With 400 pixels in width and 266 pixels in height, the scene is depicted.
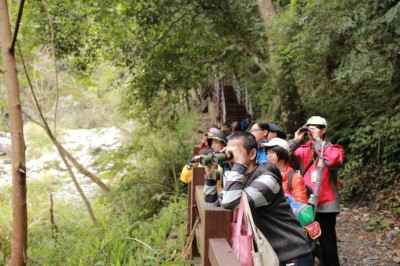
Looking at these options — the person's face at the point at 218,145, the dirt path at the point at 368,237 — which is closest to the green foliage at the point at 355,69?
the dirt path at the point at 368,237

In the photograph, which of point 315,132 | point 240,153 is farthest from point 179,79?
point 240,153

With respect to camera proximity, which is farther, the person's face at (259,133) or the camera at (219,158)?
the person's face at (259,133)

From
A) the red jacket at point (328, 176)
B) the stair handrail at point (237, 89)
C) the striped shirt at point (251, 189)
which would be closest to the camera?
the striped shirt at point (251, 189)

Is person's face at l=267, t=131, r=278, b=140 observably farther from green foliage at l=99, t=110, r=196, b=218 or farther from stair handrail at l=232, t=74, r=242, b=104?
stair handrail at l=232, t=74, r=242, b=104

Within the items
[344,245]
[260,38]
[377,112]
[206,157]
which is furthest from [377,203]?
[260,38]

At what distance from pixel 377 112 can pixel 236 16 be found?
13.1ft

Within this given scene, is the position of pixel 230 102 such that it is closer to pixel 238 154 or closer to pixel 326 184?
pixel 326 184

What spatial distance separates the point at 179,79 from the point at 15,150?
5.83 meters

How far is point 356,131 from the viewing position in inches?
242

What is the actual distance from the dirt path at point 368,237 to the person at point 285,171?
1.99 metres

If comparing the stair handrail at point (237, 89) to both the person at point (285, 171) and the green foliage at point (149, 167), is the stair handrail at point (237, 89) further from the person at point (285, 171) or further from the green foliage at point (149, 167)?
the person at point (285, 171)

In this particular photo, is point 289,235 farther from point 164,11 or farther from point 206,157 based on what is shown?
point 164,11

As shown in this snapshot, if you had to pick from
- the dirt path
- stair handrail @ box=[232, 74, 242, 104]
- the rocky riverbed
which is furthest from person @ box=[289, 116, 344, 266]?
stair handrail @ box=[232, 74, 242, 104]

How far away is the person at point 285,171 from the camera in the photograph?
104 inches
